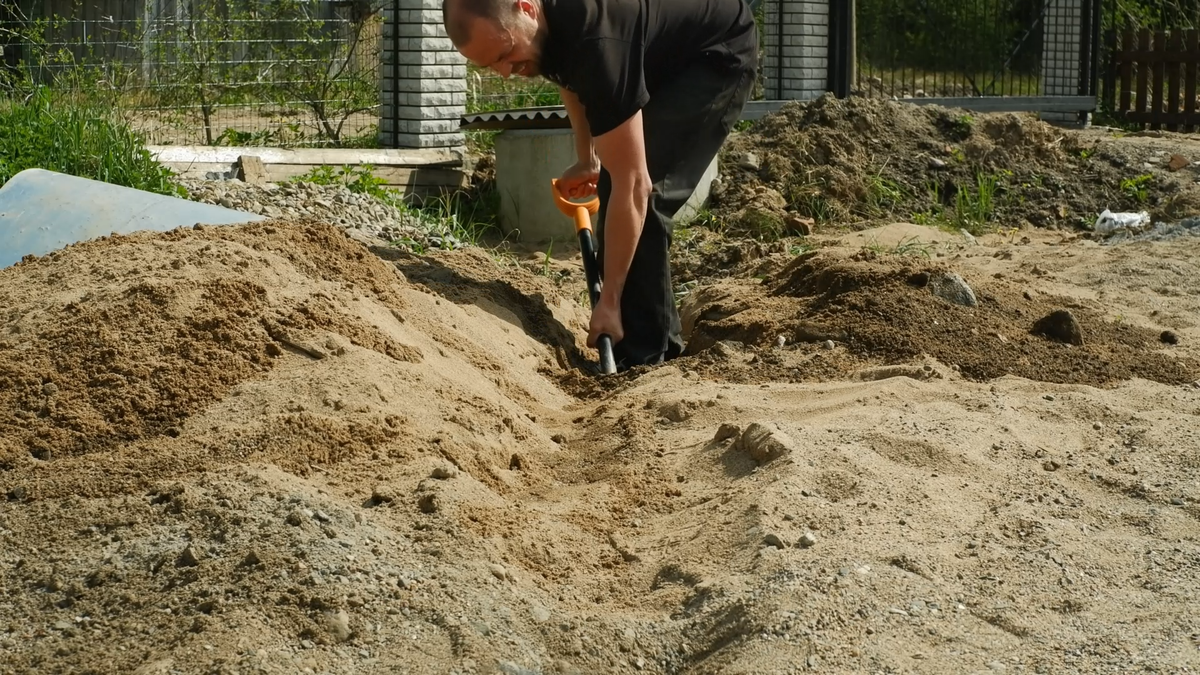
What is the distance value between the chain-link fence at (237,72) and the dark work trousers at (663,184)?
476cm

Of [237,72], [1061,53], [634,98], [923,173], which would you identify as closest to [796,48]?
[923,173]

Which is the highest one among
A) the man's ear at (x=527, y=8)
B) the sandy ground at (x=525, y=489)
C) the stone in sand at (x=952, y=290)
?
the man's ear at (x=527, y=8)

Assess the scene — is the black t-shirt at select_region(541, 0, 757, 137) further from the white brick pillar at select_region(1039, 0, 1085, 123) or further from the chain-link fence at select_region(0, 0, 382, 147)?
the white brick pillar at select_region(1039, 0, 1085, 123)

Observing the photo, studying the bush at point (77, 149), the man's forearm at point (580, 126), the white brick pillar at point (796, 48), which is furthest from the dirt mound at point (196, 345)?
the white brick pillar at point (796, 48)

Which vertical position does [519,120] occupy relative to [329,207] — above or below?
above

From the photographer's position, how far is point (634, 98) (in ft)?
14.1

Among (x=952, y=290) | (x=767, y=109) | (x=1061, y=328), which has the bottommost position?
(x=1061, y=328)

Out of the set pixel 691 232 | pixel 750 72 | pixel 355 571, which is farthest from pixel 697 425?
pixel 691 232

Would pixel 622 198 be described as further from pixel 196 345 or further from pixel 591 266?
pixel 196 345

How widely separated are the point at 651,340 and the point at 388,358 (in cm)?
152

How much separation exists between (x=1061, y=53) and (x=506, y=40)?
1164 cm

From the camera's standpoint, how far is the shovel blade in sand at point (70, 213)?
4848mm

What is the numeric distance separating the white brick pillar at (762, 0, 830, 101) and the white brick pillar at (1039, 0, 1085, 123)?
3789mm

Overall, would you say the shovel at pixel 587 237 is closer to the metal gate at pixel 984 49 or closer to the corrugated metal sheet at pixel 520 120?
the corrugated metal sheet at pixel 520 120
